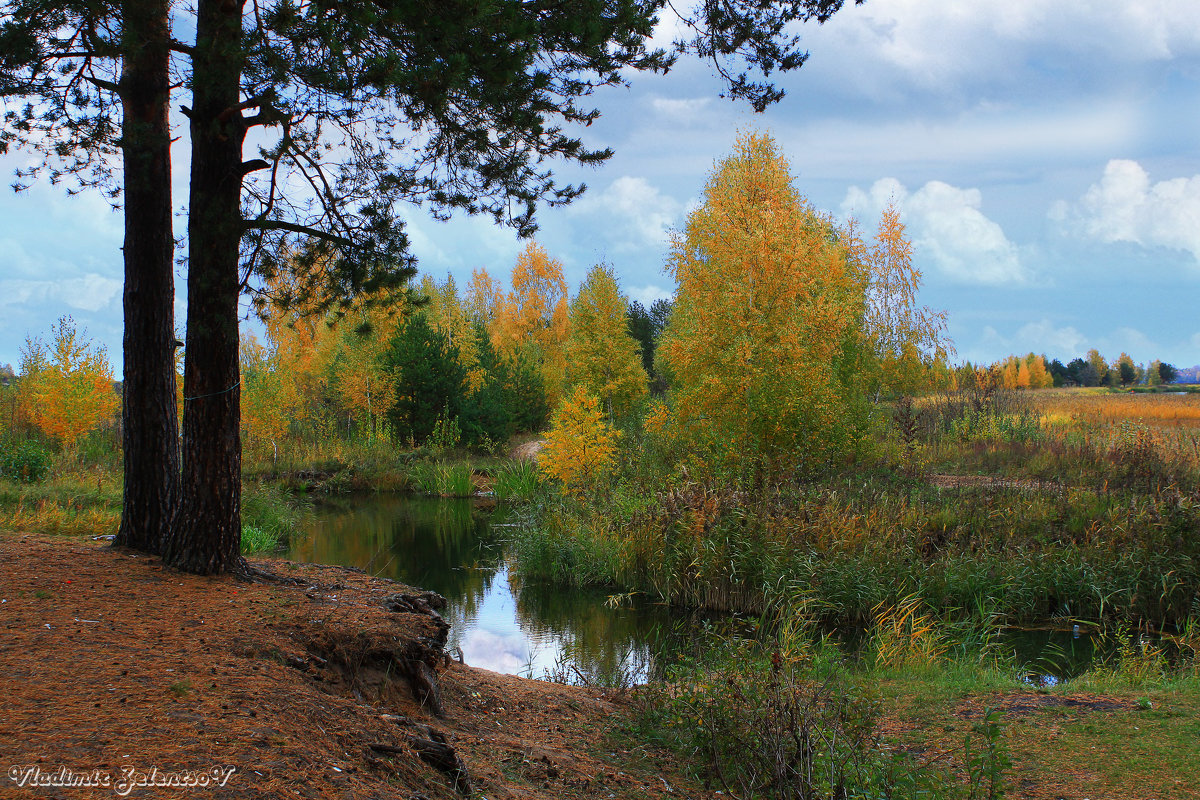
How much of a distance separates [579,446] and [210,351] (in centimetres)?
902

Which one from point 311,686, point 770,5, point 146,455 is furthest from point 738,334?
point 311,686

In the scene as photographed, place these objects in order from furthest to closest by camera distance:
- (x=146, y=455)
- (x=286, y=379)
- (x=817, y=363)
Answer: (x=286, y=379), (x=817, y=363), (x=146, y=455)

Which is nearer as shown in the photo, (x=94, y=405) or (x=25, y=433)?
(x=94, y=405)

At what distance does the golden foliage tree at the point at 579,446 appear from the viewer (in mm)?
13883

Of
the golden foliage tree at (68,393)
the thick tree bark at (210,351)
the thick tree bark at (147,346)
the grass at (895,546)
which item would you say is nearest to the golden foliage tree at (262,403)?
the golden foliage tree at (68,393)

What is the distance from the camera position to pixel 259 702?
10.7 ft

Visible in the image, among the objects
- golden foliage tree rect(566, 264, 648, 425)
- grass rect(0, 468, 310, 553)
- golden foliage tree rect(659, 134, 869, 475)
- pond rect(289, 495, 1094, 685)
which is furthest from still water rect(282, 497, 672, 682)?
golden foliage tree rect(566, 264, 648, 425)

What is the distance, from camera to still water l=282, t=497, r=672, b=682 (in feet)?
25.7

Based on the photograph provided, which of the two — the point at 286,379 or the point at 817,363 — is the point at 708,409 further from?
the point at 286,379

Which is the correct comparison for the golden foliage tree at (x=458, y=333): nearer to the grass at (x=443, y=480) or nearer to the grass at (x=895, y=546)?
the grass at (x=443, y=480)

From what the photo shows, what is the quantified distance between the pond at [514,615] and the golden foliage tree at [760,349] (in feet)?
15.7

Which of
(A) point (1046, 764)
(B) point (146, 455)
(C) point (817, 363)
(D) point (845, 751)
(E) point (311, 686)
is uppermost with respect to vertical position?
(C) point (817, 363)

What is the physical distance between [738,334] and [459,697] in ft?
39.4

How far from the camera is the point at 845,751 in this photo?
3.64m
